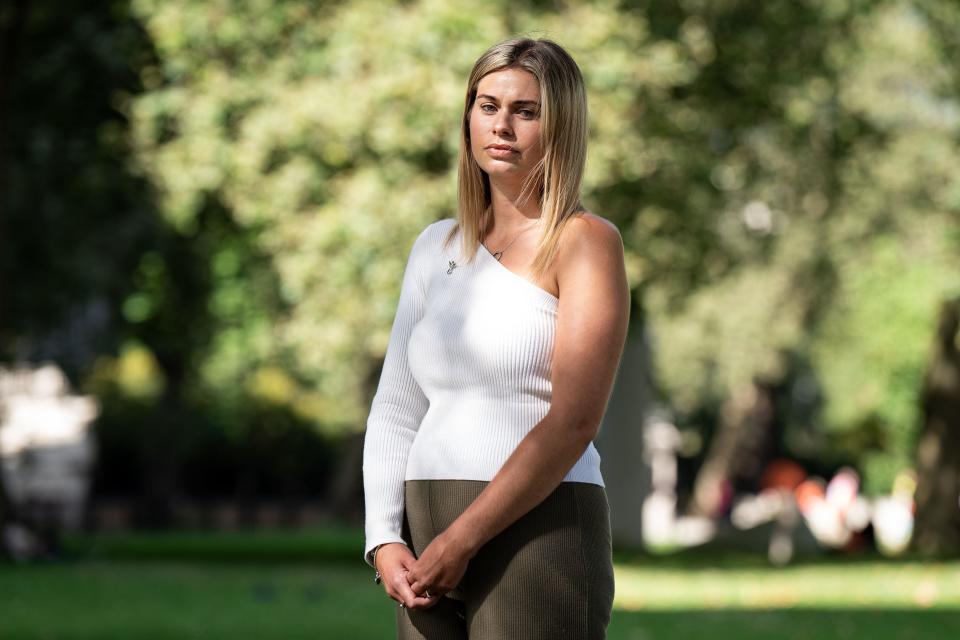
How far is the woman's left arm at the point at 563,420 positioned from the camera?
303 centimetres

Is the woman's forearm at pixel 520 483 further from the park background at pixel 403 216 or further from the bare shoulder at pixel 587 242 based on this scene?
the park background at pixel 403 216

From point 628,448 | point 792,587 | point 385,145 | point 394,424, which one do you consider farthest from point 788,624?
point 628,448

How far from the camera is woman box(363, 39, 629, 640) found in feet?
10.00

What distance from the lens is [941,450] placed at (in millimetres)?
29406

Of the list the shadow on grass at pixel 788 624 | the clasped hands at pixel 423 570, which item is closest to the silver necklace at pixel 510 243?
the clasped hands at pixel 423 570

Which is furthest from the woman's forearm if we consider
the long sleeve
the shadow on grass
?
the shadow on grass

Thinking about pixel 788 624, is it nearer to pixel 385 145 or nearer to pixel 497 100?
pixel 385 145

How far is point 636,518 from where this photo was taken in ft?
97.5

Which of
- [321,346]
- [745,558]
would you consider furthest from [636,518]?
[321,346]

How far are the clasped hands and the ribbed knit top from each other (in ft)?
0.16

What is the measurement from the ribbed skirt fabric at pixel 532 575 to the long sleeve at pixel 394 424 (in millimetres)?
93

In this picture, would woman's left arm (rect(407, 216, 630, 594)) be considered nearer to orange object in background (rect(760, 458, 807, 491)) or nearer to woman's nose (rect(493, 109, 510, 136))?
woman's nose (rect(493, 109, 510, 136))

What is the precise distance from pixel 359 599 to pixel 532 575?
13.6 meters

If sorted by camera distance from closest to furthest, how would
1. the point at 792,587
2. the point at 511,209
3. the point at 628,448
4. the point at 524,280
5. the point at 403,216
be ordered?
the point at 524,280, the point at 511,209, the point at 403,216, the point at 792,587, the point at 628,448
